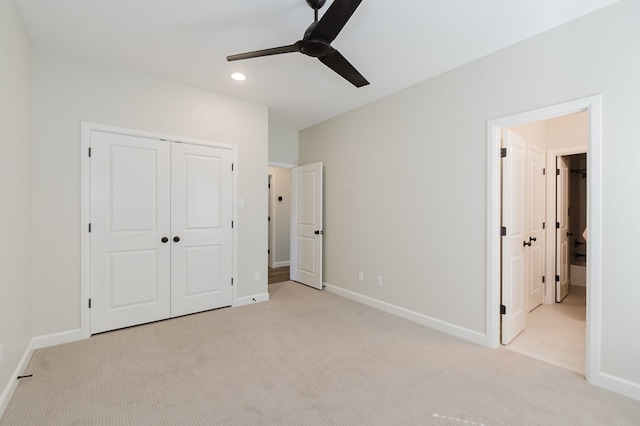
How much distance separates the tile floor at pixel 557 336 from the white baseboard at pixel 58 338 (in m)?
4.17

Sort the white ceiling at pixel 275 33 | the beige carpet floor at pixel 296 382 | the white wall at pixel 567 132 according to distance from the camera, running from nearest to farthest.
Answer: the beige carpet floor at pixel 296 382, the white ceiling at pixel 275 33, the white wall at pixel 567 132

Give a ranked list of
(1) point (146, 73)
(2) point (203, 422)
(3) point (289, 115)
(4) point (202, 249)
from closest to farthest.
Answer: (2) point (203, 422), (1) point (146, 73), (4) point (202, 249), (3) point (289, 115)

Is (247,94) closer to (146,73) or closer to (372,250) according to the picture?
(146,73)

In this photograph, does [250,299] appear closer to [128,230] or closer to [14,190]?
[128,230]

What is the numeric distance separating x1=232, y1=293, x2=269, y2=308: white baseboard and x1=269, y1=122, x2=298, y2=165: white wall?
230 cm

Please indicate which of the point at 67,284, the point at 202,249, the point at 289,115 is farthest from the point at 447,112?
the point at 67,284

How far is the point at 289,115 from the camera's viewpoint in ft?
14.8

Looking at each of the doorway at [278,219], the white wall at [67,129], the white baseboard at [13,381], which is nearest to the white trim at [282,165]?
the doorway at [278,219]

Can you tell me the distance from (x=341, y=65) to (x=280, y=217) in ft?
16.2

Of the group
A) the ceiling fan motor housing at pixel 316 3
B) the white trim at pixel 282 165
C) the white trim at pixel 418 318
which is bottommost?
the white trim at pixel 418 318

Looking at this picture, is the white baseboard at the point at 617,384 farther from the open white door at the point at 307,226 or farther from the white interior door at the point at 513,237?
the open white door at the point at 307,226

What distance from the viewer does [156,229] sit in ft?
10.7

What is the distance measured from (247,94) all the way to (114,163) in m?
1.73

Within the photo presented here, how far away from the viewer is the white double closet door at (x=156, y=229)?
9.75 ft
